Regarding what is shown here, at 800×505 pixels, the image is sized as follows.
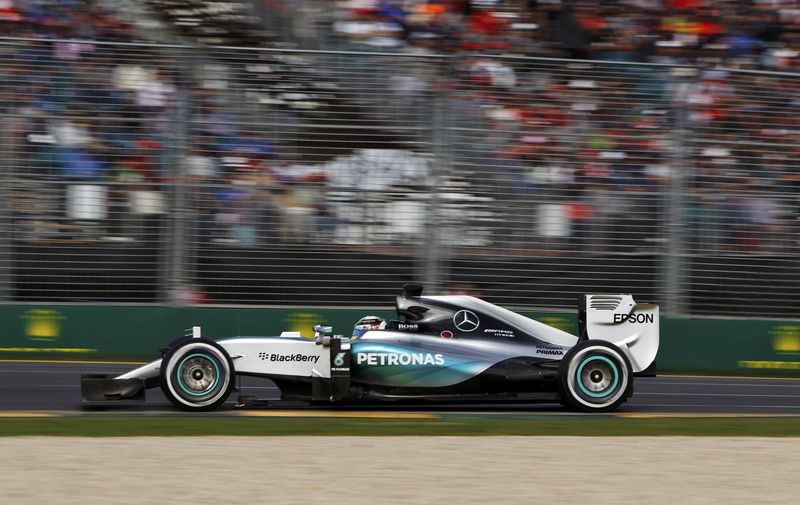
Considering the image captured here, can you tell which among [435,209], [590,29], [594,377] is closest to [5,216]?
[435,209]

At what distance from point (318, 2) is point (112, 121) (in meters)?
3.53

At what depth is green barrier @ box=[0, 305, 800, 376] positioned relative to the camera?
42.1 feet

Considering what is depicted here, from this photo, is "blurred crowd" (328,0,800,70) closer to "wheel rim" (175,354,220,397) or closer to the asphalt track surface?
the asphalt track surface

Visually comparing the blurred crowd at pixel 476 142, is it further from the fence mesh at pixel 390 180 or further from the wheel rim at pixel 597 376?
the wheel rim at pixel 597 376

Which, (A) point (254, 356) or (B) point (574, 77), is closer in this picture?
(A) point (254, 356)

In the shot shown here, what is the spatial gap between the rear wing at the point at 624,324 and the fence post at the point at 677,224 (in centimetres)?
408

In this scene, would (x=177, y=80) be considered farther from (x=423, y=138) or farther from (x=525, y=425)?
(x=525, y=425)

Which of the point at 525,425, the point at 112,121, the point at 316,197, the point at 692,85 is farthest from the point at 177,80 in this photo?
the point at 525,425

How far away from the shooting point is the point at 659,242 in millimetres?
13250

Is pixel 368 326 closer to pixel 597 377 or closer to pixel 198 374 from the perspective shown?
pixel 198 374

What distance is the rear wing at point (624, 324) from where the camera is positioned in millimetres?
9227

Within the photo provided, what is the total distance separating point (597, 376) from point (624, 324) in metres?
0.54

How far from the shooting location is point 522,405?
963 cm

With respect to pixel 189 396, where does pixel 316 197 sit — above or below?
above
